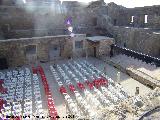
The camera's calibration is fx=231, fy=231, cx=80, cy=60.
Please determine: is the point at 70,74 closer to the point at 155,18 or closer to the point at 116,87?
the point at 116,87

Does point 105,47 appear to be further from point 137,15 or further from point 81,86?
point 137,15

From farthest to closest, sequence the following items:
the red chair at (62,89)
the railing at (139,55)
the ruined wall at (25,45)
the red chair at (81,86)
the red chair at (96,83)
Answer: the ruined wall at (25,45) → the railing at (139,55) → the red chair at (96,83) → the red chair at (81,86) → the red chair at (62,89)

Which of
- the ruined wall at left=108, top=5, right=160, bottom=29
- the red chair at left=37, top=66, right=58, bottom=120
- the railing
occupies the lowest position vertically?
the red chair at left=37, top=66, right=58, bottom=120

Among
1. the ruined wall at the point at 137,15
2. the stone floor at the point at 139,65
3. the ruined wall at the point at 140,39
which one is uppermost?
the ruined wall at the point at 137,15

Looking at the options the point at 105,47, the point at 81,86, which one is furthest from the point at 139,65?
the point at 81,86

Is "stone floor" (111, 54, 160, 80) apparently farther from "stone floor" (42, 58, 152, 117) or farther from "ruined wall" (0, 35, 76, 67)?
"ruined wall" (0, 35, 76, 67)

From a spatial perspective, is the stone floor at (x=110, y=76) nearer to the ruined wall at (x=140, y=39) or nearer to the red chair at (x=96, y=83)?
the red chair at (x=96, y=83)

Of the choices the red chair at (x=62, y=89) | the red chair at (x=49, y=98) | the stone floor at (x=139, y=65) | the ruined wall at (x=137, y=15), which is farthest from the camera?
the ruined wall at (x=137, y=15)

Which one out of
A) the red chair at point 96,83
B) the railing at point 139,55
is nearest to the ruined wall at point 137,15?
the railing at point 139,55

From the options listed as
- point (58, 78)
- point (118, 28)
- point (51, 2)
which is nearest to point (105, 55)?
point (118, 28)

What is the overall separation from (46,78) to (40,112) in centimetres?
675

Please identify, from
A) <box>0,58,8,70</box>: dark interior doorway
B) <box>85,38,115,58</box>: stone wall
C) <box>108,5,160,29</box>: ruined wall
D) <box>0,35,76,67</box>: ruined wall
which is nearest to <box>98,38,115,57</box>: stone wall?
<box>85,38,115,58</box>: stone wall

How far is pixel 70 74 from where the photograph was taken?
20344mm

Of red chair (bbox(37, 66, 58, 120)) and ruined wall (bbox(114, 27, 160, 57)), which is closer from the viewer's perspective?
red chair (bbox(37, 66, 58, 120))
